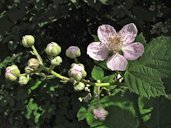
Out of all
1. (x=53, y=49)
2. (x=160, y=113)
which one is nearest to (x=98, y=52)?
(x=53, y=49)

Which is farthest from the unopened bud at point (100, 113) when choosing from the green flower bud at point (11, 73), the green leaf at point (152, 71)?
the green flower bud at point (11, 73)

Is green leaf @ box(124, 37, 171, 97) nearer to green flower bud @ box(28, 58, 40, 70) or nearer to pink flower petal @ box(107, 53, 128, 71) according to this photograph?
pink flower petal @ box(107, 53, 128, 71)

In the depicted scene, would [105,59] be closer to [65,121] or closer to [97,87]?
[97,87]

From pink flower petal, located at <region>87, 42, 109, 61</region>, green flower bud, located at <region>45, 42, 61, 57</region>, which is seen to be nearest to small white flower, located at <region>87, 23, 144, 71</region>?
pink flower petal, located at <region>87, 42, 109, 61</region>

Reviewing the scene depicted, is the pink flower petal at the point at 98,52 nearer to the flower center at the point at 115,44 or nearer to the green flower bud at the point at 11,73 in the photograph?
the flower center at the point at 115,44

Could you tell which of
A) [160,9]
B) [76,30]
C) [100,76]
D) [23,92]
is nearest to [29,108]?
[23,92]

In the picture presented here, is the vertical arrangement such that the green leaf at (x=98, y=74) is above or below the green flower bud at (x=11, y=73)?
below
